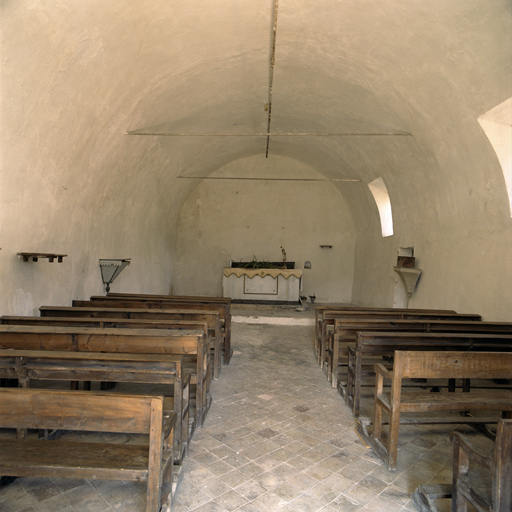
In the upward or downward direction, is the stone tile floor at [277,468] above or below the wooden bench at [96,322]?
below

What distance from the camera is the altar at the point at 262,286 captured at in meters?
11.4

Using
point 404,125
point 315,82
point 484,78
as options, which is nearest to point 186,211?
point 315,82

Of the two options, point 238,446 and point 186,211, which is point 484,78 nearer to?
point 238,446

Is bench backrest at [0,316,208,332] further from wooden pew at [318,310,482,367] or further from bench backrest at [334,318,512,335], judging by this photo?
wooden pew at [318,310,482,367]

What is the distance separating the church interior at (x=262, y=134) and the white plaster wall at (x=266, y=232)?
2.90 meters

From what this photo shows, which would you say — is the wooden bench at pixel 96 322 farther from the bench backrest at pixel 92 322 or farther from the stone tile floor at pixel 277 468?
the stone tile floor at pixel 277 468

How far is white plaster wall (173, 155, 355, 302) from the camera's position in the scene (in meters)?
13.6

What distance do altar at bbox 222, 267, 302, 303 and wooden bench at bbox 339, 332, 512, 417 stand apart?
7117 mm

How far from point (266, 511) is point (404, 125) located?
6.22 m

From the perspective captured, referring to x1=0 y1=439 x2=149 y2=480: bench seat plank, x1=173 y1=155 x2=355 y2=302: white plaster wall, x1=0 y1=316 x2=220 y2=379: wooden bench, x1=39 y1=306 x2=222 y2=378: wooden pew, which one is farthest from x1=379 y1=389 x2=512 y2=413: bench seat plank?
x1=173 y1=155 x2=355 y2=302: white plaster wall

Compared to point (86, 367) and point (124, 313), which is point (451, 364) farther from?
point (124, 313)

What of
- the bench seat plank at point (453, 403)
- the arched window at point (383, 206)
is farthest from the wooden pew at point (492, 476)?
the arched window at point (383, 206)

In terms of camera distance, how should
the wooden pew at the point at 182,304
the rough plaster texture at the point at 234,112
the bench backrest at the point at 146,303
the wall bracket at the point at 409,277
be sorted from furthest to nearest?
the wall bracket at the point at 409,277 < the bench backrest at the point at 146,303 < the wooden pew at the point at 182,304 < the rough plaster texture at the point at 234,112

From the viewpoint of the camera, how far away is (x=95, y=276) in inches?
288
